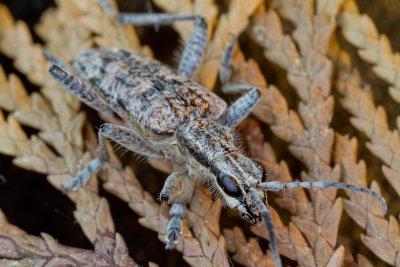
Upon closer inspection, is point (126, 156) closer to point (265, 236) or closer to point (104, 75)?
point (104, 75)

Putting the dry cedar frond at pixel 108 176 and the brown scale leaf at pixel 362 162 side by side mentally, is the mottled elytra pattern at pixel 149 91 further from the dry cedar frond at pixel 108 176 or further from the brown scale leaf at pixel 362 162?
the brown scale leaf at pixel 362 162

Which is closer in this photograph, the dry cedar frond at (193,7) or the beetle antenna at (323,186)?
the beetle antenna at (323,186)

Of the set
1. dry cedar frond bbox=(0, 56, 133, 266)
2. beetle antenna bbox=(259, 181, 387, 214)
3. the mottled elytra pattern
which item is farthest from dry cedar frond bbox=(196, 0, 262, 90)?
beetle antenna bbox=(259, 181, 387, 214)

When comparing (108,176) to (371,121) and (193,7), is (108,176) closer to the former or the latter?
(193,7)

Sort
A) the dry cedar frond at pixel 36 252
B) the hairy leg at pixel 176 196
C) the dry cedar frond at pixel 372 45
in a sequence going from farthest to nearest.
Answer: the dry cedar frond at pixel 372 45 → the hairy leg at pixel 176 196 → the dry cedar frond at pixel 36 252

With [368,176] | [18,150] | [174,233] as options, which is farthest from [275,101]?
[18,150]

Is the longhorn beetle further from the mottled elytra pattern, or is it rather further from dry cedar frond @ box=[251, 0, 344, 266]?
dry cedar frond @ box=[251, 0, 344, 266]

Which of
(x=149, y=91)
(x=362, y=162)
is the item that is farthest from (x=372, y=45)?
(x=149, y=91)

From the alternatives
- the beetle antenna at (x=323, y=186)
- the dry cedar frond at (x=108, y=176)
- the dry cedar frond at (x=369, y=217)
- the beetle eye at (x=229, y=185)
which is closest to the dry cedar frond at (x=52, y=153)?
the dry cedar frond at (x=108, y=176)
